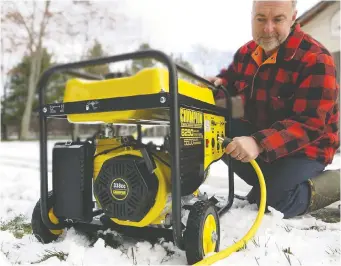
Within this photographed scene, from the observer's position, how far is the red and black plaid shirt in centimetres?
158

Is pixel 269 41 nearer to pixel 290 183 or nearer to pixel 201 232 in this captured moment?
pixel 290 183

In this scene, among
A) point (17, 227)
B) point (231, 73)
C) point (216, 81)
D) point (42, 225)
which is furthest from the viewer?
point (231, 73)

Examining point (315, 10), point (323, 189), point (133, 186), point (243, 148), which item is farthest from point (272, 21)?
point (315, 10)

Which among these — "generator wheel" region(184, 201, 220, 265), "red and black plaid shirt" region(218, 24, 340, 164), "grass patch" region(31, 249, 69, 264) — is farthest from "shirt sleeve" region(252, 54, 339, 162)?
"grass patch" region(31, 249, 69, 264)

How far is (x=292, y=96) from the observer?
179 centimetres

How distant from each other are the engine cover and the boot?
1.00 meters

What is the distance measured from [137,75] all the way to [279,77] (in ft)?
3.08

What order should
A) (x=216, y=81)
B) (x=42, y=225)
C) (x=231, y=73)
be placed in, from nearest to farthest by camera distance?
(x=42, y=225), (x=216, y=81), (x=231, y=73)

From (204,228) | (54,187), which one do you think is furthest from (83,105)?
(204,228)

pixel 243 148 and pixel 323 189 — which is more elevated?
pixel 243 148

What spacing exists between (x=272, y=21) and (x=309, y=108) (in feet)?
1.59

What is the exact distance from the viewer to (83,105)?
133cm

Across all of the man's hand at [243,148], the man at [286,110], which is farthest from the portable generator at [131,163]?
the man at [286,110]

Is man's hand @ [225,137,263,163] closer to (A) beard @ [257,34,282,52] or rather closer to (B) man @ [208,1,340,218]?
(B) man @ [208,1,340,218]
